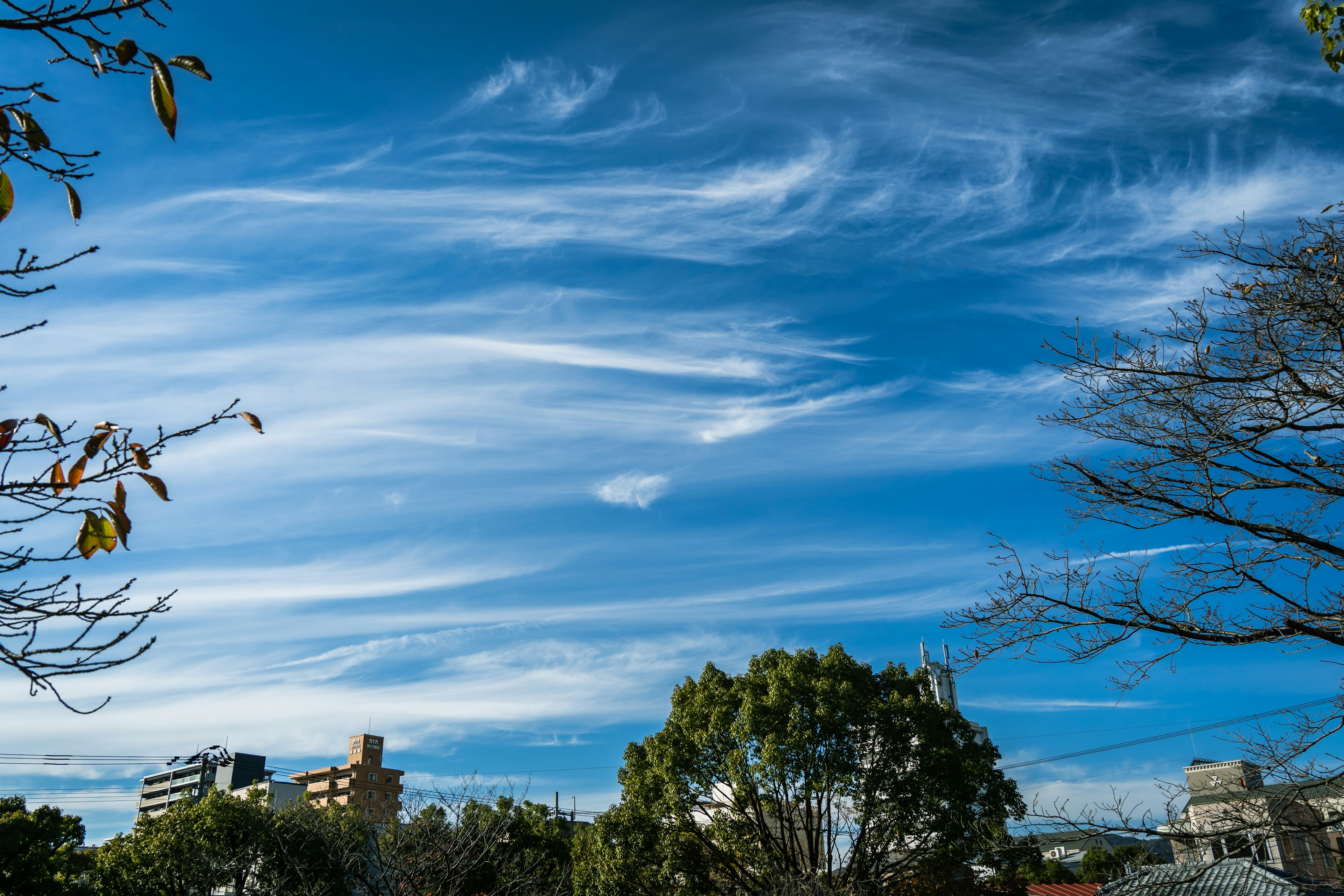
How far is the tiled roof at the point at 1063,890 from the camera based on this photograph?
931 inches

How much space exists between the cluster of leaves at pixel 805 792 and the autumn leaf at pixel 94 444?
A: 14.5 meters

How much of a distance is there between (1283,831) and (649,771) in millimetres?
13142

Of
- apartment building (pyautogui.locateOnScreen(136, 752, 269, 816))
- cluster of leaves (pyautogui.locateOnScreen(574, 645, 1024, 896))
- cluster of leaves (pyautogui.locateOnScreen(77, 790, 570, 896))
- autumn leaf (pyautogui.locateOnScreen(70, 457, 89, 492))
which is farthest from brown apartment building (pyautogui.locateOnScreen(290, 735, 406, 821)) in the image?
autumn leaf (pyautogui.locateOnScreen(70, 457, 89, 492))

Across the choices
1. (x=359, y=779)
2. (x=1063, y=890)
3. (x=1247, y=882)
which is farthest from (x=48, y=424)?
(x=359, y=779)

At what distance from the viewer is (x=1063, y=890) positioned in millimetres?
24391

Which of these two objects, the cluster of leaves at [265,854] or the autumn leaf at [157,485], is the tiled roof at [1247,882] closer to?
the cluster of leaves at [265,854]

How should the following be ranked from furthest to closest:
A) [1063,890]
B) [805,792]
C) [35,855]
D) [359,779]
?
1. [359,779]
2. [1063,890]
3. [35,855]
4. [805,792]

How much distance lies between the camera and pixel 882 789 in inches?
603

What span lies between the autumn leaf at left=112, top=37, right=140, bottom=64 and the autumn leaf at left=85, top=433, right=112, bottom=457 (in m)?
0.85

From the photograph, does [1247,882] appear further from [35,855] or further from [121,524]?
[35,855]

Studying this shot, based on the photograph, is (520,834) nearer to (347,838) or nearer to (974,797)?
(347,838)

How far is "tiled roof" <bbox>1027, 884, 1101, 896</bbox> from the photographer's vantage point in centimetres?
2365

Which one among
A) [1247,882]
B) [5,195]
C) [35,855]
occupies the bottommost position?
[1247,882]

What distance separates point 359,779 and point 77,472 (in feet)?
265
